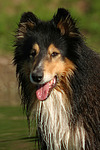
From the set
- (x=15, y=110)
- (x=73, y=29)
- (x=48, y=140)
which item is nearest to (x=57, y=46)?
(x=73, y=29)

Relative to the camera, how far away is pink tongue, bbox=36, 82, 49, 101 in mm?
5648

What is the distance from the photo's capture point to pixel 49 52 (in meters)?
5.64

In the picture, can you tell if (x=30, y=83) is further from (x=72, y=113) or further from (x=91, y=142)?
(x=91, y=142)

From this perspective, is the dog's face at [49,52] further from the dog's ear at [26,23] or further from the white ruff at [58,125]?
the white ruff at [58,125]

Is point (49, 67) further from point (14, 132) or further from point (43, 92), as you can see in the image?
point (14, 132)

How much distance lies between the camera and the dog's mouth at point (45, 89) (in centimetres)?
565

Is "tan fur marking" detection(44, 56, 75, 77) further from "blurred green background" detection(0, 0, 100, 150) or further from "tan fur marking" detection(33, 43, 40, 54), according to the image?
"blurred green background" detection(0, 0, 100, 150)

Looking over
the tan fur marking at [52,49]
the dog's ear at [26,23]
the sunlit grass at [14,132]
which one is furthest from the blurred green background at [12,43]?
the tan fur marking at [52,49]

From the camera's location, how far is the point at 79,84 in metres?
5.69

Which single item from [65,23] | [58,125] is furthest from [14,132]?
[65,23]

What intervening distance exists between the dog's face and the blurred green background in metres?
0.30

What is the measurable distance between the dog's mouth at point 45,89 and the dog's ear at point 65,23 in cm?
67

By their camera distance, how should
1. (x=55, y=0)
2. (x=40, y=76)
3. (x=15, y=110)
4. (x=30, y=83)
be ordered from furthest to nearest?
(x=55, y=0) → (x=15, y=110) → (x=30, y=83) → (x=40, y=76)

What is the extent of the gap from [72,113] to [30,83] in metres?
0.74
